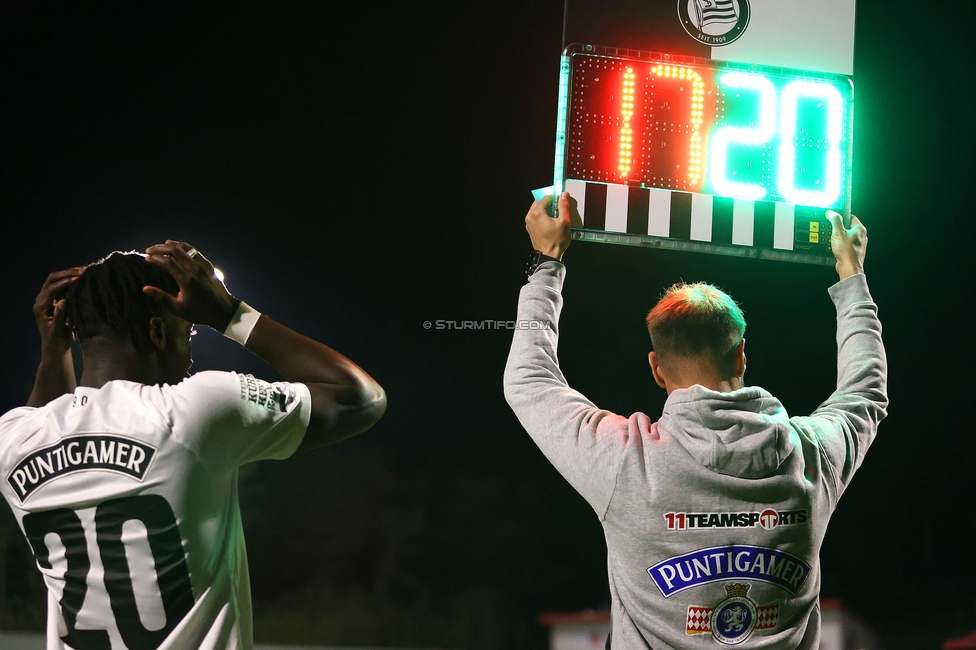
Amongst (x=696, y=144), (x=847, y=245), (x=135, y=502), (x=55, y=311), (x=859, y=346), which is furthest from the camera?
(x=696, y=144)

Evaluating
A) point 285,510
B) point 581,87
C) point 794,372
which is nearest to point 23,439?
point 581,87

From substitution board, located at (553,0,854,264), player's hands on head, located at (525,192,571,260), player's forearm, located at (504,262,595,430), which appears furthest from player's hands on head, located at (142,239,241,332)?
substitution board, located at (553,0,854,264)

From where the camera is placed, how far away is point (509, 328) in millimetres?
2975

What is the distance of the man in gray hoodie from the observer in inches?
Result: 47.3

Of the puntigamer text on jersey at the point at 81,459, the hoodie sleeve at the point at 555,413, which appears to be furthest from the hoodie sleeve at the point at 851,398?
the puntigamer text on jersey at the point at 81,459

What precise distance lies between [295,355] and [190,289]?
19cm

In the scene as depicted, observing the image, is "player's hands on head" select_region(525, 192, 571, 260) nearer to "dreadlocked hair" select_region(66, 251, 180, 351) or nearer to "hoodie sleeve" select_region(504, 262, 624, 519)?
"hoodie sleeve" select_region(504, 262, 624, 519)

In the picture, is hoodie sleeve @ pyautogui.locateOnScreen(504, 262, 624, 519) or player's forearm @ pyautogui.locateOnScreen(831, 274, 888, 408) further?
player's forearm @ pyautogui.locateOnScreen(831, 274, 888, 408)

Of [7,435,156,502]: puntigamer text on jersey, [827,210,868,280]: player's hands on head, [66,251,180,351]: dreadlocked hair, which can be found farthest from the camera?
[827,210,868,280]: player's hands on head

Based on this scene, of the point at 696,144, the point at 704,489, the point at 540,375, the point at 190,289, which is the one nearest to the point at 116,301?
the point at 190,289

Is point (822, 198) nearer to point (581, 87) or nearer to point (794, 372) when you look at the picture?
point (581, 87)

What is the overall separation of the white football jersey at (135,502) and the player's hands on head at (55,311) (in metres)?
0.24

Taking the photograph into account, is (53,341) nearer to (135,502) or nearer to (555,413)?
(135,502)

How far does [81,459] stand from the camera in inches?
44.0
